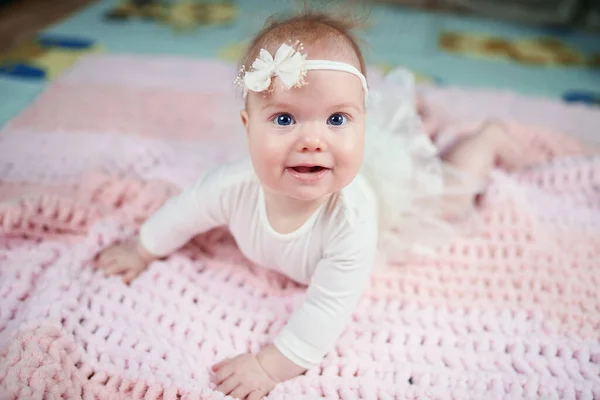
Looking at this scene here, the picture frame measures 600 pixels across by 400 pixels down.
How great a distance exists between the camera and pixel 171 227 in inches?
32.0

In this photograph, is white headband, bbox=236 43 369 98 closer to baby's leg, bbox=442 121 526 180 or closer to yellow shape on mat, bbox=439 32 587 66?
baby's leg, bbox=442 121 526 180

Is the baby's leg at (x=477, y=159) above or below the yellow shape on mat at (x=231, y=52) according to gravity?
above

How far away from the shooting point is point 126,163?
1.05 m

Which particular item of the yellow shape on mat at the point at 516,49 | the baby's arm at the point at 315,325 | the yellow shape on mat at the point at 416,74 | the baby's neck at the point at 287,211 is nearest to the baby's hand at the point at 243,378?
the baby's arm at the point at 315,325

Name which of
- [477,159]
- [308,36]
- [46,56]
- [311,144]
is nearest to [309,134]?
[311,144]

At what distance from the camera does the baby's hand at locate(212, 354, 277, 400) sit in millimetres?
689

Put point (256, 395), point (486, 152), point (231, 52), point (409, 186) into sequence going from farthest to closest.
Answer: point (231, 52) < point (486, 152) < point (409, 186) < point (256, 395)

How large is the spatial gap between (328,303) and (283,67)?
32 cm

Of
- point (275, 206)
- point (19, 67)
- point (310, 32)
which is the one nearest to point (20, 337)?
point (275, 206)

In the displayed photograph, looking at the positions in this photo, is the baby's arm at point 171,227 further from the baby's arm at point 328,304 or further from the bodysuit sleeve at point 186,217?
the baby's arm at point 328,304

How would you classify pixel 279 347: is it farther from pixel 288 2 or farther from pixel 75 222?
pixel 288 2

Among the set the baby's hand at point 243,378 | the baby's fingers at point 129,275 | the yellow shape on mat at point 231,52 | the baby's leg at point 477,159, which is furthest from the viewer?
the yellow shape on mat at point 231,52

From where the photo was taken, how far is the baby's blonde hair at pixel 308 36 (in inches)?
24.6

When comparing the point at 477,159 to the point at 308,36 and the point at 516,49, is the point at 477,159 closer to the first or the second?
the point at 308,36
